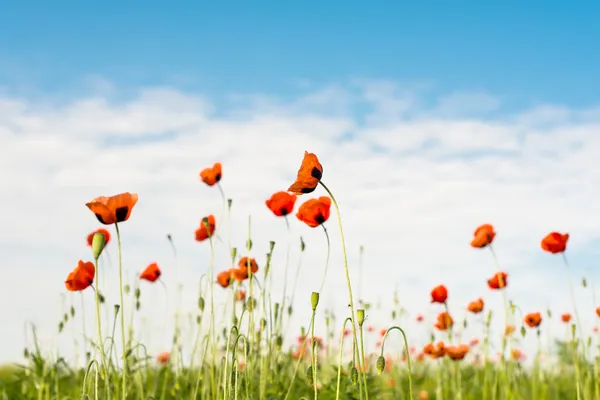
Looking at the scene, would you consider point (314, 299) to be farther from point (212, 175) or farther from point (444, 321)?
point (444, 321)

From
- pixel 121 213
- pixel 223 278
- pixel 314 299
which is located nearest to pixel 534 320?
pixel 223 278

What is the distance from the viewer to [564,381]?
24.3ft

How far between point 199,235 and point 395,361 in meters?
2.29

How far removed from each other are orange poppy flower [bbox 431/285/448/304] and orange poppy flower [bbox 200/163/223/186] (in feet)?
4.96

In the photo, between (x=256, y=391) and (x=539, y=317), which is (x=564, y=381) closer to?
(x=539, y=317)

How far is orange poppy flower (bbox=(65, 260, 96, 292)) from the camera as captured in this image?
2.73m

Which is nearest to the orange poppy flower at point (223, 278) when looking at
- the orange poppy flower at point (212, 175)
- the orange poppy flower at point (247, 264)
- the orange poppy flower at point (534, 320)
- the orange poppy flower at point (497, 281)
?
the orange poppy flower at point (247, 264)

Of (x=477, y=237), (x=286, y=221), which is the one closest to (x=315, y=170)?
(x=286, y=221)

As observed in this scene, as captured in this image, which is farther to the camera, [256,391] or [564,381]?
[564,381]

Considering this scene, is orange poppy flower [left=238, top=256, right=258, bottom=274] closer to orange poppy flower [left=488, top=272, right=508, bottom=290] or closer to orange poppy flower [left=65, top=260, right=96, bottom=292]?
orange poppy flower [left=65, top=260, right=96, bottom=292]

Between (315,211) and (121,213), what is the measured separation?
0.78 metres

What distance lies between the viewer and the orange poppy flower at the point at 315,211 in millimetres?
2611

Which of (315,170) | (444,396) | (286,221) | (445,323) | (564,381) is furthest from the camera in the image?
(564,381)

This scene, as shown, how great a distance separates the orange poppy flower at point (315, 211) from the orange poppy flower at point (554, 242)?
1.91 m
